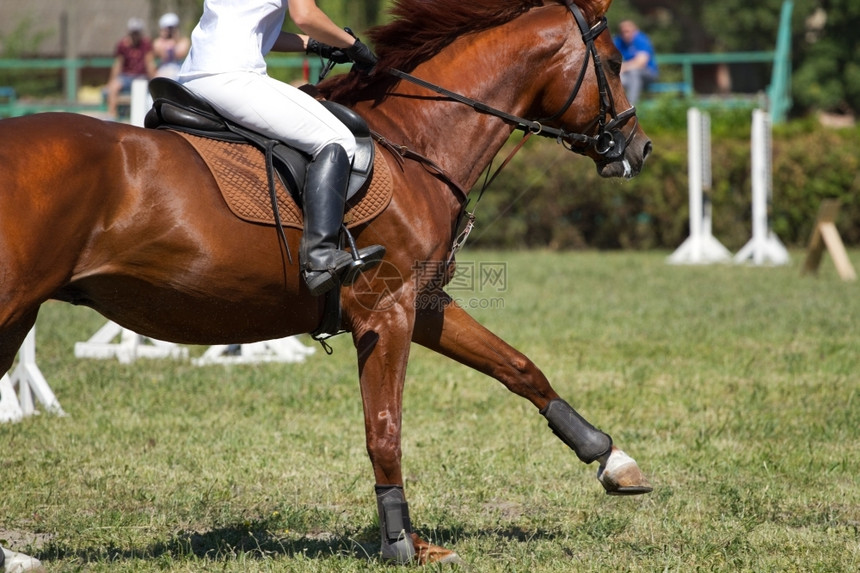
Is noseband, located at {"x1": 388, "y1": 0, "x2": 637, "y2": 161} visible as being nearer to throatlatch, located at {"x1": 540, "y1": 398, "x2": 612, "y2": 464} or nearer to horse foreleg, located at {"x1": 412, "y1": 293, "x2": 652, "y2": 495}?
horse foreleg, located at {"x1": 412, "y1": 293, "x2": 652, "y2": 495}

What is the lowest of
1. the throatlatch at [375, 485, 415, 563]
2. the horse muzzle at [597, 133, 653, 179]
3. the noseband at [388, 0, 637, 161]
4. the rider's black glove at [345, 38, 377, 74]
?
the throatlatch at [375, 485, 415, 563]

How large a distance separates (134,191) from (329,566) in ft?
5.48

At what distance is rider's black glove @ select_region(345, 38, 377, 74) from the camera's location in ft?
14.6

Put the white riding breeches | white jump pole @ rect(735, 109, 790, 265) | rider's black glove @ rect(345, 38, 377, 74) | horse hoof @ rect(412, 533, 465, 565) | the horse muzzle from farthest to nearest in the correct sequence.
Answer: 1. white jump pole @ rect(735, 109, 790, 265)
2. the horse muzzle
3. rider's black glove @ rect(345, 38, 377, 74)
4. horse hoof @ rect(412, 533, 465, 565)
5. the white riding breeches

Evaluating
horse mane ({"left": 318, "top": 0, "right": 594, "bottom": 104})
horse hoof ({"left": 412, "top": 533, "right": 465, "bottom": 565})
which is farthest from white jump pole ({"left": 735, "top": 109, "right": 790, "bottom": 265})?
horse hoof ({"left": 412, "top": 533, "right": 465, "bottom": 565})

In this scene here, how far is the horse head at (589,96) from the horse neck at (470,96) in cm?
5

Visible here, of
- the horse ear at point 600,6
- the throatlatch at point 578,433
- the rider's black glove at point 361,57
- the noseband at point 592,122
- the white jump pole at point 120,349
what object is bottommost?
the white jump pole at point 120,349

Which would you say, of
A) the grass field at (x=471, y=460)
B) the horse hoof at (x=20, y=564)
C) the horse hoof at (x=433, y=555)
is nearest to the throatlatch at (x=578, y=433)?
the grass field at (x=471, y=460)

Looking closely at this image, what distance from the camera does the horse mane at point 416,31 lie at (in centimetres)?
466

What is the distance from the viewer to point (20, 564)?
405 centimetres

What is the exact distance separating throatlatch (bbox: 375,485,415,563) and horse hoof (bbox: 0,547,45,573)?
4.42ft

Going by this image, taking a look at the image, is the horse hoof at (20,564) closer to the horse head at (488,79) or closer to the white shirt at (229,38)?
the white shirt at (229,38)

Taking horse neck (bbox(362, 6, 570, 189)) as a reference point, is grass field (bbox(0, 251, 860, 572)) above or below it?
below

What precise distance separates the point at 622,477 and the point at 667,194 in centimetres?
1435
